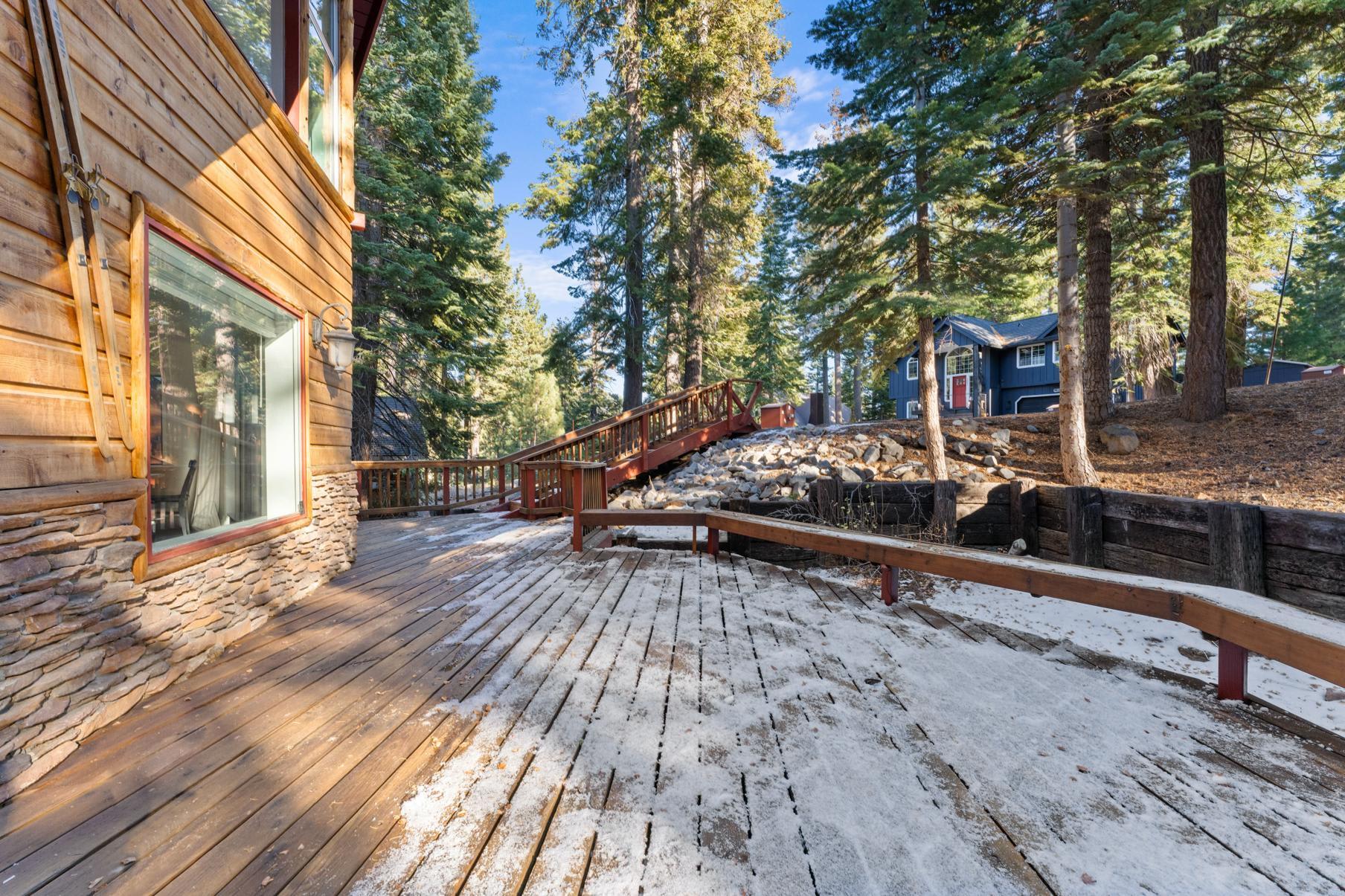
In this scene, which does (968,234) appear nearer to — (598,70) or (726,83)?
(726,83)

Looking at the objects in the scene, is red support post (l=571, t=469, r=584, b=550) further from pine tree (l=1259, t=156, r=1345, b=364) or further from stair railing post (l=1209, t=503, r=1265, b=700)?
pine tree (l=1259, t=156, r=1345, b=364)

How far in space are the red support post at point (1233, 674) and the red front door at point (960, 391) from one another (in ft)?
73.6

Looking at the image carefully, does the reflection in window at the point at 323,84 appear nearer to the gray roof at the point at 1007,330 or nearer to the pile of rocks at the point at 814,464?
the pile of rocks at the point at 814,464

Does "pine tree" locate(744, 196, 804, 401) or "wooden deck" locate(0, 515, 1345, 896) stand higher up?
"pine tree" locate(744, 196, 804, 401)

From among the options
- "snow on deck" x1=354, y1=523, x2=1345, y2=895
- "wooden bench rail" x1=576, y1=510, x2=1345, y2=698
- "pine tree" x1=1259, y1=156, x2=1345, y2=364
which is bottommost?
"snow on deck" x1=354, y1=523, x2=1345, y2=895

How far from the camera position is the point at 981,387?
20.5 metres

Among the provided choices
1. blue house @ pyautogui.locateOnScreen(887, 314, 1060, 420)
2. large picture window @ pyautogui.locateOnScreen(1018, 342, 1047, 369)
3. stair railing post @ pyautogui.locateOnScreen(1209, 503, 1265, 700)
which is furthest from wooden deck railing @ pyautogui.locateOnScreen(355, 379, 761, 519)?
large picture window @ pyautogui.locateOnScreen(1018, 342, 1047, 369)

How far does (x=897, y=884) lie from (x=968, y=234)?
7.82 meters

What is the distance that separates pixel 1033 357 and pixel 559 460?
19967mm

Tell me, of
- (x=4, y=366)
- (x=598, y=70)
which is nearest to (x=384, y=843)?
(x=4, y=366)

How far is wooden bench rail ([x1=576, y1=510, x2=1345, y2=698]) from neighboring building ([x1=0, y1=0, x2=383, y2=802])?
3665mm

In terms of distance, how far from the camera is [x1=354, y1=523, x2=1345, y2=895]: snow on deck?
1285mm

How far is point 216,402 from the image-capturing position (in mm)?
3305

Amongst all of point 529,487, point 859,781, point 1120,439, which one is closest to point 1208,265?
point 1120,439
